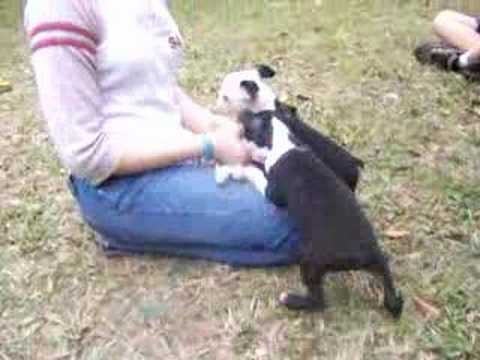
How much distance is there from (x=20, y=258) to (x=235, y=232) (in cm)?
69

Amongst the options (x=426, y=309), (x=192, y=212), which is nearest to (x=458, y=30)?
(x=426, y=309)

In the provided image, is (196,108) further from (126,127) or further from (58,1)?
(58,1)

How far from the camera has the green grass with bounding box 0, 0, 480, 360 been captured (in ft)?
6.85

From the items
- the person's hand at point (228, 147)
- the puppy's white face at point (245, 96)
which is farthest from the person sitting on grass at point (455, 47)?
the person's hand at point (228, 147)

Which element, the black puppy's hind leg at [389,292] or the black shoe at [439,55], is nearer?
the black puppy's hind leg at [389,292]

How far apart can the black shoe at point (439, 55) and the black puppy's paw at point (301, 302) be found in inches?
80.4

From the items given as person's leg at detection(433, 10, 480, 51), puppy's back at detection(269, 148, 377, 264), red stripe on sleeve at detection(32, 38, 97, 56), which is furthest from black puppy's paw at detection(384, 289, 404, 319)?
person's leg at detection(433, 10, 480, 51)

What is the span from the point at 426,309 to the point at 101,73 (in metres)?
1.01

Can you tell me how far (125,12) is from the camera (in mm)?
2006

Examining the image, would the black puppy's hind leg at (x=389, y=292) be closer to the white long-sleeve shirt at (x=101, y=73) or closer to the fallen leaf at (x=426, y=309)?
the fallen leaf at (x=426, y=309)

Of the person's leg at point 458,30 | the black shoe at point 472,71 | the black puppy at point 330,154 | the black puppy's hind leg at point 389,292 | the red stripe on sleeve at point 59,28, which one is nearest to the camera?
the red stripe on sleeve at point 59,28

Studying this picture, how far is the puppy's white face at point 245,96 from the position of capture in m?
2.41

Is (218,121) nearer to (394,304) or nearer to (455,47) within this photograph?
(394,304)

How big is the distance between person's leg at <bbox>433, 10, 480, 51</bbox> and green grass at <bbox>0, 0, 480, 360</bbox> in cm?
28
